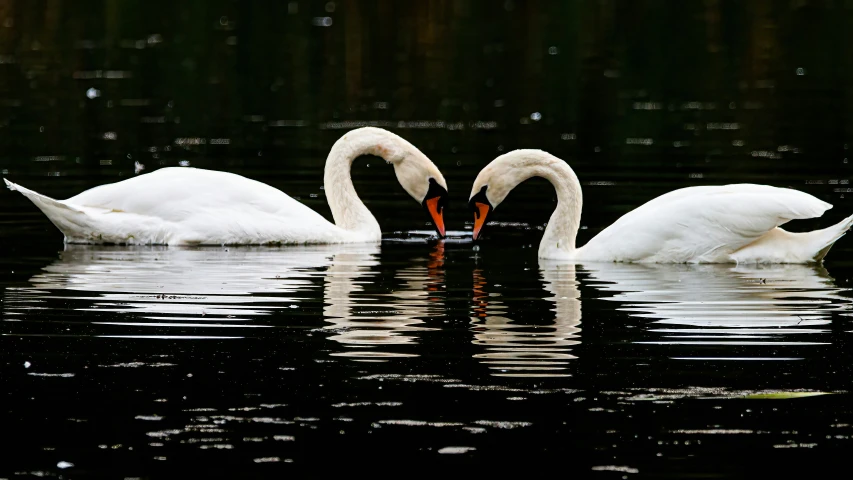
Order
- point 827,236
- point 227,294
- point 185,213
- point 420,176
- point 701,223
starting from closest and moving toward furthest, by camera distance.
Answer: point 227,294
point 827,236
point 701,223
point 185,213
point 420,176

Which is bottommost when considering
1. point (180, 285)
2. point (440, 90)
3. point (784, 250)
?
point (180, 285)

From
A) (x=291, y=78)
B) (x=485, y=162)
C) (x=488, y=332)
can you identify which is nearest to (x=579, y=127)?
(x=485, y=162)

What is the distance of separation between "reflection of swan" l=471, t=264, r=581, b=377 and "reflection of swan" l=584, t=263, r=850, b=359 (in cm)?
40

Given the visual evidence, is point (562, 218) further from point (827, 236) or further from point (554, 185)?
point (827, 236)

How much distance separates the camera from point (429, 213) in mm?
15766

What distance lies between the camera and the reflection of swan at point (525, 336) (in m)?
9.09

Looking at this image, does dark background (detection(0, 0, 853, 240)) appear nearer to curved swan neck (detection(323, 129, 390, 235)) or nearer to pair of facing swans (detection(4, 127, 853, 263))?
curved swan neck (detection(323, 129, 390, 235))

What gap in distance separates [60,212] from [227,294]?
11.7 feet

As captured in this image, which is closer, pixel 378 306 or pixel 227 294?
pixel 378 306

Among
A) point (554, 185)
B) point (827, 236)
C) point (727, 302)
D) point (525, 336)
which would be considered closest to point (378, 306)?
point (525, 336)

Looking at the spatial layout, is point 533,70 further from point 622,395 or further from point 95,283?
point 622,395

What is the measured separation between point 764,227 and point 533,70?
20668 millimetres

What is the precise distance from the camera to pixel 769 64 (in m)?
34.7

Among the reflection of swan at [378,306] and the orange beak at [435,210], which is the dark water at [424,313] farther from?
the orange beak at [435,210]
